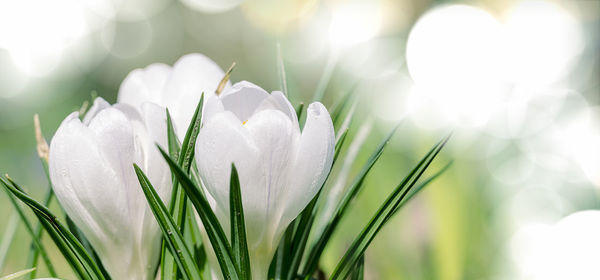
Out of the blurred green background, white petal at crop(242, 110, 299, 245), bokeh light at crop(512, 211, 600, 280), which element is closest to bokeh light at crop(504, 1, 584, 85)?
the blurred green background

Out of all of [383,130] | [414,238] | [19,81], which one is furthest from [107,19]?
[414,238]

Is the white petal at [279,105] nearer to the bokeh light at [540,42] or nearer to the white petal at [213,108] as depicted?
the white petal at [213,108]

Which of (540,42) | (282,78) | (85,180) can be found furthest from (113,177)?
(540,42)

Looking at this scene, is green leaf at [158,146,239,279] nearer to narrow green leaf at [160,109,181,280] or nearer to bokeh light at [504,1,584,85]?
narrow green leaf at [160,109,181,280]

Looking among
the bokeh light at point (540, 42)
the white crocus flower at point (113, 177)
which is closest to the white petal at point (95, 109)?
the white crocus flower at point (113, 177)

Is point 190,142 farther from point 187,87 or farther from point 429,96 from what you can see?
point 429,96
